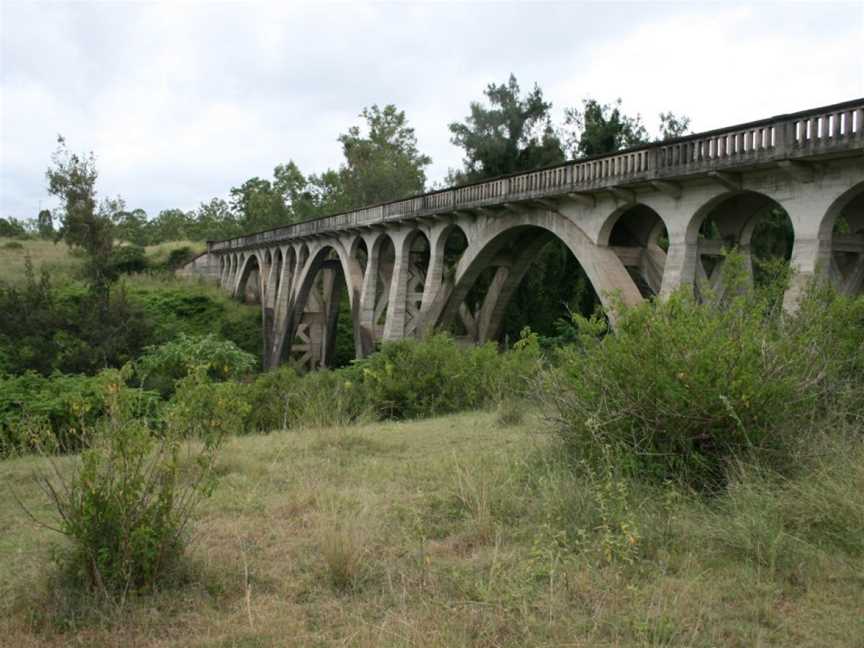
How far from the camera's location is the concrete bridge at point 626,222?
10.9 metres

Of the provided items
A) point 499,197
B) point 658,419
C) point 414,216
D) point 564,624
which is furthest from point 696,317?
point 414,216

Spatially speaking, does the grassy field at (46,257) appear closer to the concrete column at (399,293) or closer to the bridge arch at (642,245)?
the concrete column at (399,293)

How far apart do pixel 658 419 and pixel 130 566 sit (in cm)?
330

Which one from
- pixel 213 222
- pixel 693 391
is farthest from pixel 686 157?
pixel 213 222

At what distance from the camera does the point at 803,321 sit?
5.88m

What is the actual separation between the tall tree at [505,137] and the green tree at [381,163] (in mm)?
18696

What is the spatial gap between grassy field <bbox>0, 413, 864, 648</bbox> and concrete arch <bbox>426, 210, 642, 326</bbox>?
715 cm

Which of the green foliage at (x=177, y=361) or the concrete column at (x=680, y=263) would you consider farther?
the green foliage at (x=177, y=361)

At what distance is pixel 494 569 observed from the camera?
11.9 ft

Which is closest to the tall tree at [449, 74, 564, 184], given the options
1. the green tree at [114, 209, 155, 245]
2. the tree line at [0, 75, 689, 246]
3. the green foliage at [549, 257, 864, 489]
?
the tree line at [0, 75, 689, 246]

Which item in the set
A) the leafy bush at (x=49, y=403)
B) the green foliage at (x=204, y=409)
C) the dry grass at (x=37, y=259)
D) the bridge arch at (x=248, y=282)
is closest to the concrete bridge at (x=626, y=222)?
the green foliage at (x=204, y=409)

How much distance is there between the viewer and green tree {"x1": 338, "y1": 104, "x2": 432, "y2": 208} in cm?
5197

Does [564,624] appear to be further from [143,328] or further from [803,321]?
[143,328]

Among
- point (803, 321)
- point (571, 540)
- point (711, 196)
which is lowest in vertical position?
point (571, 540)
